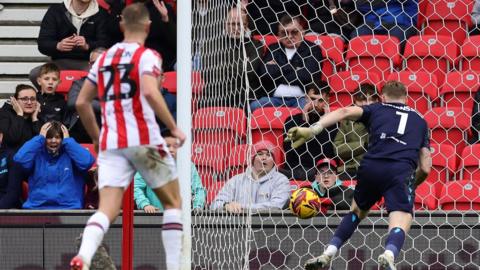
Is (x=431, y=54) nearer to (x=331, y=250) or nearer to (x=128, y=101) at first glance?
(x=331, y=250)

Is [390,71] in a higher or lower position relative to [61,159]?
higher

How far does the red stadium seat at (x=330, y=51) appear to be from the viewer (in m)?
13.0

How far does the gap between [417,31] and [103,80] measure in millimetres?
5710

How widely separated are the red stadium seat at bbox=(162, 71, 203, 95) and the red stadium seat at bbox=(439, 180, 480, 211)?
2.22 metres

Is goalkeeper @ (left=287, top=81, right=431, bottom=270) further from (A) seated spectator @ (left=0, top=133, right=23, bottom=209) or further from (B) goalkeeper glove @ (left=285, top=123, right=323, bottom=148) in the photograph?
(A) seated spectator @ (left=0, top=133, right=23, bottom=209)

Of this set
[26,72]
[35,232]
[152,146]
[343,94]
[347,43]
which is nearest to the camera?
[152,146]

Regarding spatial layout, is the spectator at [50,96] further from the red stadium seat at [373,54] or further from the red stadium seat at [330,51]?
the red stadium seat at [373,54]

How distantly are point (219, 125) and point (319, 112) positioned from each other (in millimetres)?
1055

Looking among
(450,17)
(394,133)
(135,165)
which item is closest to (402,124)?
(394,133)

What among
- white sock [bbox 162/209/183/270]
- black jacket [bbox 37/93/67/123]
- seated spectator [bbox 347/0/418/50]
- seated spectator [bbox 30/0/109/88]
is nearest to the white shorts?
white sock [bbox 162/209/183/270]

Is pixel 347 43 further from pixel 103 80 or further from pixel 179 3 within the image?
pixel 103 80

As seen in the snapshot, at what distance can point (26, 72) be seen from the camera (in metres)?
14.5

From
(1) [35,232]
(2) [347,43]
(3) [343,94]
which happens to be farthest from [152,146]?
(2) [347,43]

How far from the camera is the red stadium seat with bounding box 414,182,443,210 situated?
38.9ft
